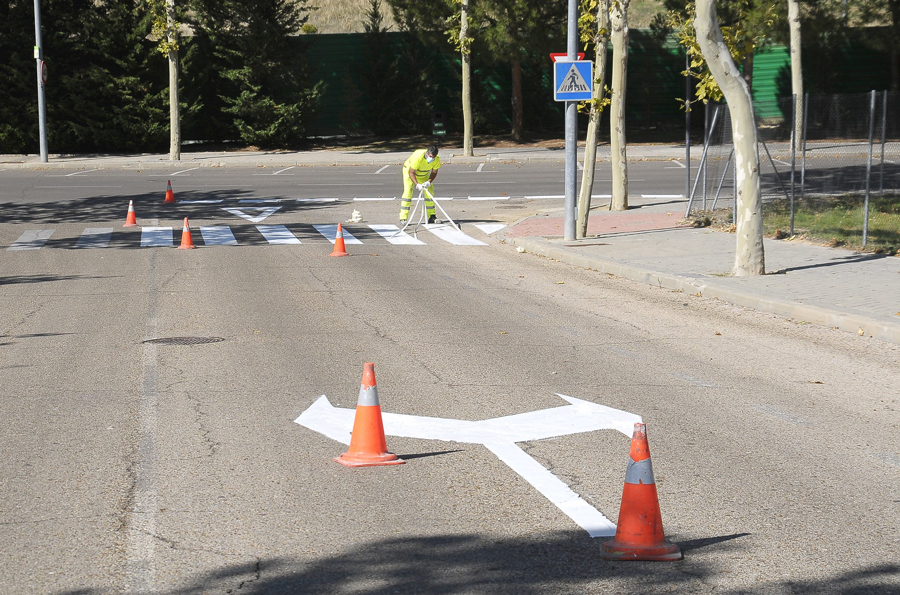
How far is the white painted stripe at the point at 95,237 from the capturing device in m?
17.7

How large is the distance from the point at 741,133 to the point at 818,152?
10.8 metres

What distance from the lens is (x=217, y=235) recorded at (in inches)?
755

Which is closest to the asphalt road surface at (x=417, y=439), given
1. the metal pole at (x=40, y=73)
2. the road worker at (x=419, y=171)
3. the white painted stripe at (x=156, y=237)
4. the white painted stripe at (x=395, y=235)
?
the white painted stripe at (x=156, y=237)

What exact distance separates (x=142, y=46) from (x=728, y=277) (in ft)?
107

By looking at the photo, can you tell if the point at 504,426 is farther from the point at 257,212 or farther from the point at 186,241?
the point at 257,212

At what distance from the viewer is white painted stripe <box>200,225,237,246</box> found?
712 inches

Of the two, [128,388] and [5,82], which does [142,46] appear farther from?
[128,388]

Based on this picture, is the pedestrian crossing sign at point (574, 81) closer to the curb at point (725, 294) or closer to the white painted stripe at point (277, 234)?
the curb at point (725, 294)

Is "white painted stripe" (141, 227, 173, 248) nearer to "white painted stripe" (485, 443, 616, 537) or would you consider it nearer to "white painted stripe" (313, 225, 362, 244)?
"white painted stripe" (313, 225, 362, 244)

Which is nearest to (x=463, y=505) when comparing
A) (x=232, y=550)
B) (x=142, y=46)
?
(x=232, y=550)

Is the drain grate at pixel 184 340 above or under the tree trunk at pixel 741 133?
under

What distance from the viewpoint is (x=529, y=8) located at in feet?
125

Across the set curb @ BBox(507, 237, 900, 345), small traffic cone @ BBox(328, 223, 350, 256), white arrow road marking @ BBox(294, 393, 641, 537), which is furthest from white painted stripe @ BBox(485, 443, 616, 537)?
small traffic cone @ BBox(328, 223, 350, 256)

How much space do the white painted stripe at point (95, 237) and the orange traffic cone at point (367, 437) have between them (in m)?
12.7
